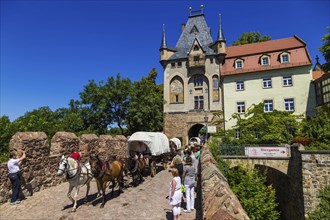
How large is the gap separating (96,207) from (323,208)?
14.3 meters

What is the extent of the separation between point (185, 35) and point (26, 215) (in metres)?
38.4

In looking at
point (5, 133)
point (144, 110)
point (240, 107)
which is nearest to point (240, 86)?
point (240, 107)

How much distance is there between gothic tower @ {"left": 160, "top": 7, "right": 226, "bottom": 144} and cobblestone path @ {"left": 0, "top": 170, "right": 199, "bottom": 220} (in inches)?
975

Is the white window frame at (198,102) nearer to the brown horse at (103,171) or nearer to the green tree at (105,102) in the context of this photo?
the green tree at (105,102)

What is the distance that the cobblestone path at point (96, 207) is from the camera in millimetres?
7574

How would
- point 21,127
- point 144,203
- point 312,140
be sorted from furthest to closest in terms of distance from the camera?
point 21,127 < point 312,140 < point 144,203

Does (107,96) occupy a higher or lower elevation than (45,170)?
higher

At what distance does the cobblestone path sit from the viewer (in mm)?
7574

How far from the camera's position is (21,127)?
75.6 feet

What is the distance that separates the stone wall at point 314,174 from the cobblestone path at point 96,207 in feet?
34.2

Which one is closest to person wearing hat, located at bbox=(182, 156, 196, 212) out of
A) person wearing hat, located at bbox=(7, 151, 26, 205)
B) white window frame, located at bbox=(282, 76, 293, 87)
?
person wearing hat, located at bbox=(7, 151, 26, 205)

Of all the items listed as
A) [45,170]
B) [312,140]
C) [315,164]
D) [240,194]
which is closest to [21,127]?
[45,170]

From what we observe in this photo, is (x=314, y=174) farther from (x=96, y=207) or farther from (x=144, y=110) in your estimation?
(x=144, y=110)

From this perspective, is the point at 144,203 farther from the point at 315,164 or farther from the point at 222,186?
the point at 315,164
